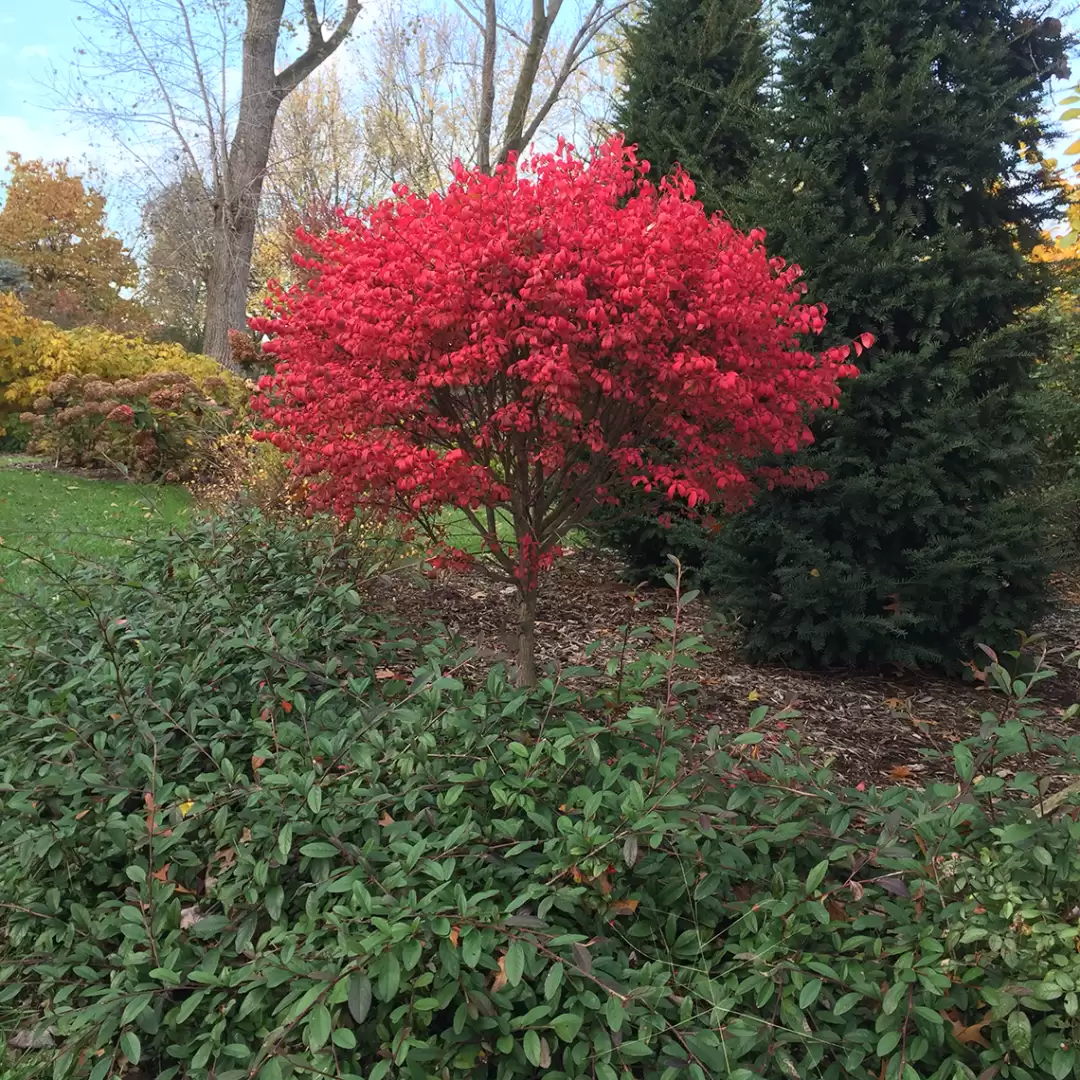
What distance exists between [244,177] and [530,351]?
12496mm

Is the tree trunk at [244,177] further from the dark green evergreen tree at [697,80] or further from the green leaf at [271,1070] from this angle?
the green leaf at [271,1070]

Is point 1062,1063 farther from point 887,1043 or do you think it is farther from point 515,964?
point 515,964

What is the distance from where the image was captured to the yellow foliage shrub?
1194 cm

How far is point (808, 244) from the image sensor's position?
13.9 feet

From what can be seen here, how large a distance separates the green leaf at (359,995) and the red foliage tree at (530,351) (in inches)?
74.7

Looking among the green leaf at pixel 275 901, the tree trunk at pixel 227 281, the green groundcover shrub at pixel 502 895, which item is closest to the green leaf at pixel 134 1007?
the green groundcover shrub at pixel 502 895

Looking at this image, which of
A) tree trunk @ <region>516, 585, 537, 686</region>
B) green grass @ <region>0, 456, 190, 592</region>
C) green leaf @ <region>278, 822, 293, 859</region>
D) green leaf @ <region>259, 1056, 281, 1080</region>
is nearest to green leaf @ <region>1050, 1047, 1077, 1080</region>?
green leaf @ <region>259, 1056, 281, 1080</region>

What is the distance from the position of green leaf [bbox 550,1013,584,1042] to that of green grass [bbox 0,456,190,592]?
4.83m

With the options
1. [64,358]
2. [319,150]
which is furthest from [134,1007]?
[319,150]

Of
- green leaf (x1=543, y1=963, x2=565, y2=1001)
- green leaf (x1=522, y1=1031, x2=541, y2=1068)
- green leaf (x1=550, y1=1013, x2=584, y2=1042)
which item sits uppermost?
green leaf (x1=543, y1=963, x2=565, y2=1001)

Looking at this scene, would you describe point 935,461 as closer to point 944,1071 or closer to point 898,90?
point 898,90

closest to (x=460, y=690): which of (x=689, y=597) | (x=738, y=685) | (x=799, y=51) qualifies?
(x=689, y=597)

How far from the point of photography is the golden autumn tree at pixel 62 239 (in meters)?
27.1

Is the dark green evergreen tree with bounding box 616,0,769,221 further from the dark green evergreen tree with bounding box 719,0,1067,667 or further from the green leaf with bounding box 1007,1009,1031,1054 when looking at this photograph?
the green leaf with bounding box 1007,1009,1031,1054
